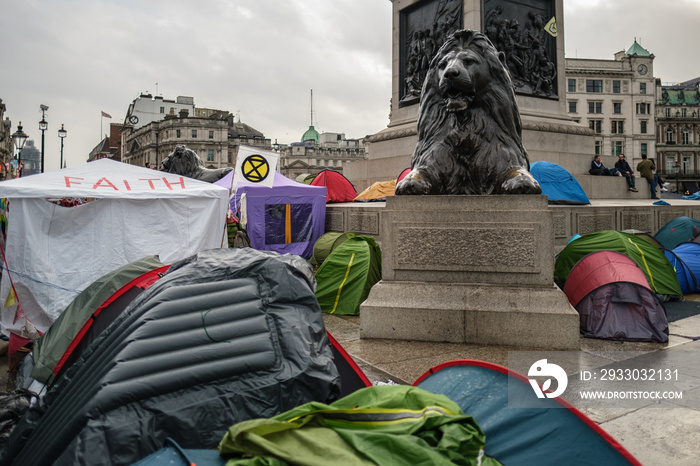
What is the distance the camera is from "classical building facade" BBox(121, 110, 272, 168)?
92562 mm

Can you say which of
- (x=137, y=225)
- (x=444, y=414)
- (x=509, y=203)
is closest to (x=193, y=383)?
(x=444, y=414)

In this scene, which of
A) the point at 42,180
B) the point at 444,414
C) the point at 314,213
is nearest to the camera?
the point at 444,414

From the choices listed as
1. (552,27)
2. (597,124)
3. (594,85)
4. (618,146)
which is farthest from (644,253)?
(618,146)

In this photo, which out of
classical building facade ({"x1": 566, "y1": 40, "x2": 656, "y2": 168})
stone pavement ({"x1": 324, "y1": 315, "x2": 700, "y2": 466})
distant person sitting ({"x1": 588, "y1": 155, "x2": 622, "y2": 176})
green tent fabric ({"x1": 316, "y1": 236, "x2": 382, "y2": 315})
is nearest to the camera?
stone pavement ({"x1": 324, "y1": 315, "x2": 700, "y2": 466})

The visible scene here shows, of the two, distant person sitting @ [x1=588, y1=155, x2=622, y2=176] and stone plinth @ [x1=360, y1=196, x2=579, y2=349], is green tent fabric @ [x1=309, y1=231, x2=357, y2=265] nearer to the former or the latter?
stone plinth @ [x1=360, y1=196, x2=579, y2=349]

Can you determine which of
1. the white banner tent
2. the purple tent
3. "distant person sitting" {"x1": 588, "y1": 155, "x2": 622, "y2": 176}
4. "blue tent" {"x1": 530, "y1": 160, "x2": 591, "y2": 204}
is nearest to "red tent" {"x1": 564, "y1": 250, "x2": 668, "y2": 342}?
"blue tent" {"x1": 530, "y1": 160, "x2": 591, "y2": 204}

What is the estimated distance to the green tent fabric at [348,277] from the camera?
7156 mm

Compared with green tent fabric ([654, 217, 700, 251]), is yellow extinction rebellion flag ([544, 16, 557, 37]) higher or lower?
higher

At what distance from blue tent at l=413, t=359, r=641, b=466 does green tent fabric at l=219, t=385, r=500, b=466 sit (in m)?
0.15

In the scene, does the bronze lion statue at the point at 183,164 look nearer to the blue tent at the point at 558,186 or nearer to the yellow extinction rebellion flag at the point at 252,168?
the yellow extinction rebellion flag at the point at 252,168

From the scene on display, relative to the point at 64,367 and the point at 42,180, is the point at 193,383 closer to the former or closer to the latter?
the point at 64,367

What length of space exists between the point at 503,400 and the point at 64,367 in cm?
379

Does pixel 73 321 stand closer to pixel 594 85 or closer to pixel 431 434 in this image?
pixel 431 434

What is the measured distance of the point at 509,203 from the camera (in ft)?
16.6
